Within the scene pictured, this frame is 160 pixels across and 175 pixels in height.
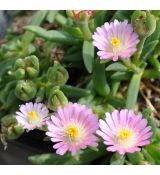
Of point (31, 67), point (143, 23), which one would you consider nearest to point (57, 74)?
point (31, 67)

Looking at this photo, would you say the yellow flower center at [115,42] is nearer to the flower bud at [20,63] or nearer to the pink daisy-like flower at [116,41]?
the pink daisy-like flower at [116,41]

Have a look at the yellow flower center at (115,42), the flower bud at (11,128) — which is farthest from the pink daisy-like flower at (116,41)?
the flower bud at (11,128)

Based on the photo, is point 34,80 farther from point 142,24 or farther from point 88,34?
point 142,24

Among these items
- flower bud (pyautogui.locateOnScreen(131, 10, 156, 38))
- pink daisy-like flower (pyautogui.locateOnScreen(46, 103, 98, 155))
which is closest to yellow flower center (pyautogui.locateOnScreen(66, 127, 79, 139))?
pink daisy-like flower (pyautogui.locateOnScreen(46, 103, 98, 155))

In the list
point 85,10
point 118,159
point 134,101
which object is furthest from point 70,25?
point 118,159

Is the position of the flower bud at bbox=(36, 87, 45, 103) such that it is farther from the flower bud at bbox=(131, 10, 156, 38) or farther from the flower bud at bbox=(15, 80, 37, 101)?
the flower bud at bbox=(131, 10, 156, 38)

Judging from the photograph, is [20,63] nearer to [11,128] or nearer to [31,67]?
[31,67]
